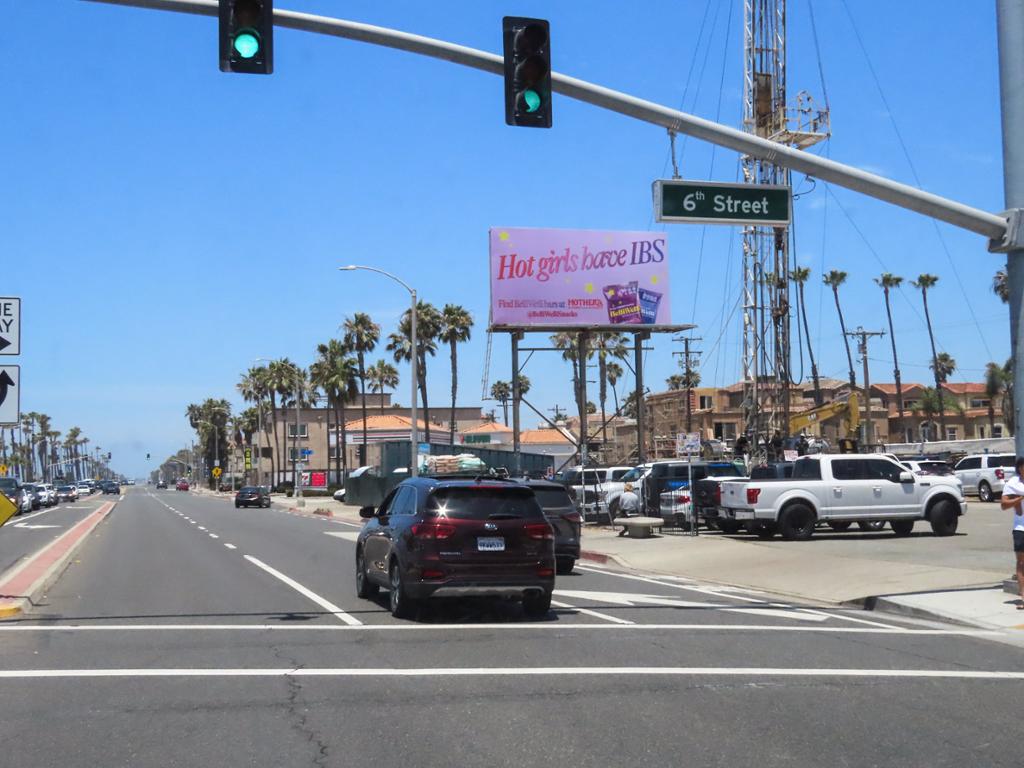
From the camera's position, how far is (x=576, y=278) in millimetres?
43125

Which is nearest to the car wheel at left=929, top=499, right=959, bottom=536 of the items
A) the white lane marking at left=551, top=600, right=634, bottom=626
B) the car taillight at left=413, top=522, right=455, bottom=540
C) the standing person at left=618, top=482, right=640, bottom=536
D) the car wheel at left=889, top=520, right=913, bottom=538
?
the car wheel at left=889, top=520, right=913, bottom=538

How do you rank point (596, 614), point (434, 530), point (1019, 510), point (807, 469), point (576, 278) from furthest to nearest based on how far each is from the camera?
point (576, 278), point (807, 469), point (596, 614), point (1019, 510), point (434, 530)

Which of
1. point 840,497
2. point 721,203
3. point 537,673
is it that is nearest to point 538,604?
point 537,673

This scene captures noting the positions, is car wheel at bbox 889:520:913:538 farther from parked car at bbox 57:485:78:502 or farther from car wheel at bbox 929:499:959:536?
parked car at bbox 57:485:78:502

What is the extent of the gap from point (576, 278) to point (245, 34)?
32880 mm

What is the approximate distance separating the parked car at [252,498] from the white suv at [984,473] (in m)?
38.2

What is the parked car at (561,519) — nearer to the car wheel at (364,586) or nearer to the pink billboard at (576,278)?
the car wheel at (364,586)

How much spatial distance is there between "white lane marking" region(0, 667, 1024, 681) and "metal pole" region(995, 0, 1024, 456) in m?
5.65

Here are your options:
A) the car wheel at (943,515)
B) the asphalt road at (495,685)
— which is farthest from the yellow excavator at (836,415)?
the asphalt road at (495,685)

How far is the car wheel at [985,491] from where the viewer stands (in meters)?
43.2

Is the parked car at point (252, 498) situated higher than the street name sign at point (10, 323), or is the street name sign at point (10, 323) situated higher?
the street name sign at point (10, 323)

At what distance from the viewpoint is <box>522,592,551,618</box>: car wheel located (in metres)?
13.5

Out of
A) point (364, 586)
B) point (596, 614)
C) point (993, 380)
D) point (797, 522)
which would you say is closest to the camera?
point (596, 614)

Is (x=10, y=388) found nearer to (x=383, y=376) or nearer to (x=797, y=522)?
(x=797, y=522)
